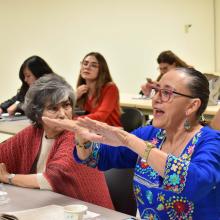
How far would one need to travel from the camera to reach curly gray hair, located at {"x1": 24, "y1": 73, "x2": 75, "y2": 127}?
223cm

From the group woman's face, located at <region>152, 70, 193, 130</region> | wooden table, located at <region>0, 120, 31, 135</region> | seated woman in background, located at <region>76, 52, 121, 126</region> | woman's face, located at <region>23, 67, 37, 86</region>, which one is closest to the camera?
woman's face, located at <region>152, 70, 193, 130</region>

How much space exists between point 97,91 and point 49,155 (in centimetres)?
203

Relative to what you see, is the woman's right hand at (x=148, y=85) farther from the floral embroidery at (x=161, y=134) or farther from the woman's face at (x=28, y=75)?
the woman's face at (x=28, y=75)

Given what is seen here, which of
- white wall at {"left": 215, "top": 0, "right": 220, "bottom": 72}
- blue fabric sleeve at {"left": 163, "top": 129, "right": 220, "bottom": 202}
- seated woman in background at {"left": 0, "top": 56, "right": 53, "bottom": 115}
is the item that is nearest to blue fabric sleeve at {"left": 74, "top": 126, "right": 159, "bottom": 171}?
blue fabric sleeve at {"left": 163, "top": 129, "right": 220, "bottom": 202}

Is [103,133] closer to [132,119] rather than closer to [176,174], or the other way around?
[176,174]

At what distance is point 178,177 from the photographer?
1.39 m

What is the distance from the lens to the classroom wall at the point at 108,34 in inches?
226

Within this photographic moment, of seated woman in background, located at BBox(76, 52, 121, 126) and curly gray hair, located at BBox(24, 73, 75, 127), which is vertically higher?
curly gray hair, located at BBox(24, 73, 75, 127)

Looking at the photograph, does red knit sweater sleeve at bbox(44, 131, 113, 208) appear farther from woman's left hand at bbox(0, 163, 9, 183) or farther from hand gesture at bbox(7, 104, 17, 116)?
hand gesture at bbox(7, 104, 17, 116)

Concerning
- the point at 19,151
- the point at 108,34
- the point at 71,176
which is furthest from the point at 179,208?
the point at 108,34

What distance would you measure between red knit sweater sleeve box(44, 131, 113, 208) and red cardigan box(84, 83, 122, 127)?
1902 mm

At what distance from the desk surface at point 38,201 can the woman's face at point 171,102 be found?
41 centimetres

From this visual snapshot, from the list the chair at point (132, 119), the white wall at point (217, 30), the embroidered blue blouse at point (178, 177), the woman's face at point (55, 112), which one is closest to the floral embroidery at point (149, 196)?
the embroidered blue blouse at point (178, 177)

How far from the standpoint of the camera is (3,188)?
80.0 inches
